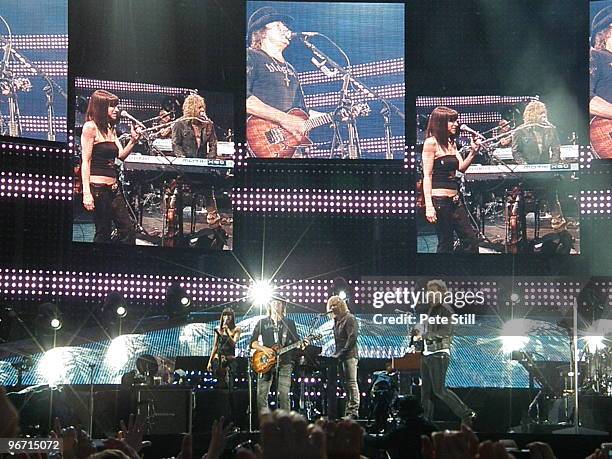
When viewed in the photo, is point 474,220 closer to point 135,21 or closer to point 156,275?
point 156,275

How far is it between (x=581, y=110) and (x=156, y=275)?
8.54 m

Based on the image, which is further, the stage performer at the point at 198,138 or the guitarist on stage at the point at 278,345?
the stage performer at the point at 198,138

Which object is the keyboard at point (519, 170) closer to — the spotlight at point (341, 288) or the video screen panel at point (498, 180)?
the video screen panel at point (498, 180)

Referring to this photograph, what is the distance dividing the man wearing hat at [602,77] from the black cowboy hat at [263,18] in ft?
19.3

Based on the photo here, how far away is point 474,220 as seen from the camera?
2025 centimetres

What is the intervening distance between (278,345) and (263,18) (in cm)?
951

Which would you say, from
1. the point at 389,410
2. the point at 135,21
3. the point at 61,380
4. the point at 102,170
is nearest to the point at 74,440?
the point at 389,410

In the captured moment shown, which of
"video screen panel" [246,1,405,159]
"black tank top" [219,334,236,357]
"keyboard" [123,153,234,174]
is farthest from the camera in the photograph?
"video screen panel" [246,1,405,159]

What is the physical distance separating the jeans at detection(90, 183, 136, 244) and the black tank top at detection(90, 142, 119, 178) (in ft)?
0.80

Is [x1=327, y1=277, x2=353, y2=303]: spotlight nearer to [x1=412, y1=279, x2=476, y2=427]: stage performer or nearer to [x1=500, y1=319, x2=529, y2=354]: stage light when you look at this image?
[x1=500, y1=319, x2=529, y2=354]: stage light

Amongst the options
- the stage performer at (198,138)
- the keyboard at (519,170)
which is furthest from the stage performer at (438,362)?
the stage performer at (198,138)

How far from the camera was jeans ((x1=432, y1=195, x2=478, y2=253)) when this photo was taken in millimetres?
20234

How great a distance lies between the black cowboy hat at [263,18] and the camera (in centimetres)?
2088

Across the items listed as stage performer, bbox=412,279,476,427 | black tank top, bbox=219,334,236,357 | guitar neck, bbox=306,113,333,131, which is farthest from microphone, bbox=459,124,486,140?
stage performer, bbox=412,279,476,427
